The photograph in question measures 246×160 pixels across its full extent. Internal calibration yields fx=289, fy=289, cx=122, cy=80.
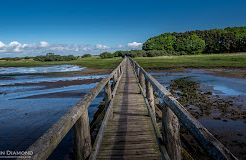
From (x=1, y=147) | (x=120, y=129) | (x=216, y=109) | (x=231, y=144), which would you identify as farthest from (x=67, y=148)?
(x=216, y=109)

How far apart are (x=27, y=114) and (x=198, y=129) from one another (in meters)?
15.6

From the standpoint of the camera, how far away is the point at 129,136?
22.2 feet

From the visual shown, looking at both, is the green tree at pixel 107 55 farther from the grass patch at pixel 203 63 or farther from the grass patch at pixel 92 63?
the grass patch at pixel 203 63

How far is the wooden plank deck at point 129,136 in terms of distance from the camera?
555 centimetres

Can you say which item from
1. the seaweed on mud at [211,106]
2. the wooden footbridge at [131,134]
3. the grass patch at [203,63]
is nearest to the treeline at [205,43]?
the grass patch at [203,63]

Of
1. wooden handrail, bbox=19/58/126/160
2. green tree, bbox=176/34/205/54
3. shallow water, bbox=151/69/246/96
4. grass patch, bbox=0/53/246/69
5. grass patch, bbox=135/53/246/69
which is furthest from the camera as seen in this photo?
green tree, bbox=176/34/205/54

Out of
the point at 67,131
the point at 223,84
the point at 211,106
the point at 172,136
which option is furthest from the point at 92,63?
the point at 67,131

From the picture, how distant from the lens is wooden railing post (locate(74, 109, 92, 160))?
12.4 ft

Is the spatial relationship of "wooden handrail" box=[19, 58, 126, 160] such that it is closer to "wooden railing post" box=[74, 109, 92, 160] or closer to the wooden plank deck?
"wooden railing post" box=[74, 109, 92, 160]

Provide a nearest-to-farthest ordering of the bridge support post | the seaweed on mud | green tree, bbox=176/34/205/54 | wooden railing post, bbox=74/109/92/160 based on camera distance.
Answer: wooden railing post, bbox=74/109/92/160 → the bridge support post → the seaweed on mud → green tree, bbox=176/34/205/54

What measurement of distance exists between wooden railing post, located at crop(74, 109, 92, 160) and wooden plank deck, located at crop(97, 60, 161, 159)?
5.00ft

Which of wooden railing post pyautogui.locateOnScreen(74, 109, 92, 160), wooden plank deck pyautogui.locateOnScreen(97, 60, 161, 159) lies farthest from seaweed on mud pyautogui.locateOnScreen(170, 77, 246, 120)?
wooden railing post pyautogui.locateOnScreen(74, 109, 92, 160)

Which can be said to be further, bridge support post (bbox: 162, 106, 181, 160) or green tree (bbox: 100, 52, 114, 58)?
green tree (bbox: 100, 52, 114, 58)

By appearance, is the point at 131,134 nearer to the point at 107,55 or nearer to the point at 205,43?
the point at 107,55
